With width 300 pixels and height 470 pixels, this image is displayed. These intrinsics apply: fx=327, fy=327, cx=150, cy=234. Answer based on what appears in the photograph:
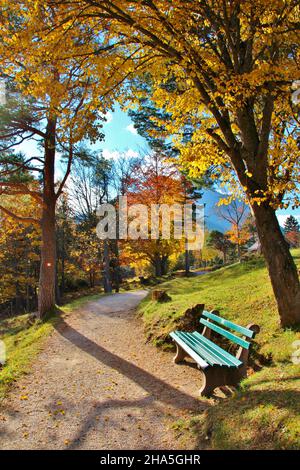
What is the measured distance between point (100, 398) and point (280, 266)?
338 centimetres

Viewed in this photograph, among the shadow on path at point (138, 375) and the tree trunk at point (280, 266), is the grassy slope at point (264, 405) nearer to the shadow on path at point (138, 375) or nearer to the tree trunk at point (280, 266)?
the tree trunk at point (280, 266)

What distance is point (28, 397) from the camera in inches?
192

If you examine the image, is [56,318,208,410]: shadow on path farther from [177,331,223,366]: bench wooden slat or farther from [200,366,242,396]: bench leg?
[177,331,223,366]: bench wooden slat

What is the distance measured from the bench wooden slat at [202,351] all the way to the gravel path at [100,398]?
1.81 feet

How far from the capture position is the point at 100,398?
4.68 meters

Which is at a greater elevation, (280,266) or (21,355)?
(280,266)

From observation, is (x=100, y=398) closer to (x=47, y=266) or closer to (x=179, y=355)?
(x=179, y=355)

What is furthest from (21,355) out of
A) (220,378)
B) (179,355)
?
(220,378)

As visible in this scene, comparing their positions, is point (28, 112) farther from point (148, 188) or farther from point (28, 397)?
point (148, 188)

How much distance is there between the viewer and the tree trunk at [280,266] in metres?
5.18

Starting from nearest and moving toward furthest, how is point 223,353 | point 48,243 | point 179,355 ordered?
point 223,353 → point 179,355 → point 48,243

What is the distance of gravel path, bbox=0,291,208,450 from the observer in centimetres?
361

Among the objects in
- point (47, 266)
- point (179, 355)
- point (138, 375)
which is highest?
point (47, 266)

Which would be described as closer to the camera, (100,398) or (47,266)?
(100,398)
